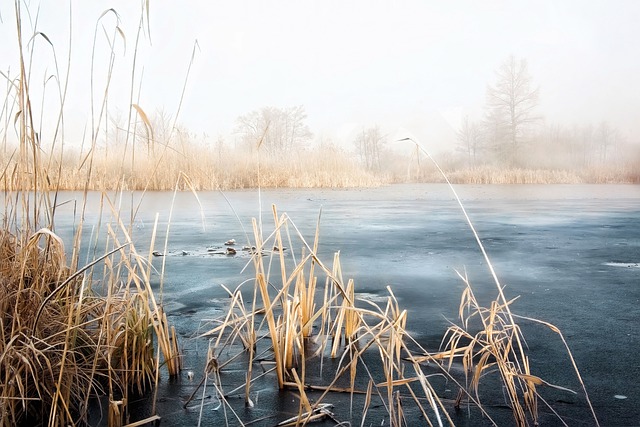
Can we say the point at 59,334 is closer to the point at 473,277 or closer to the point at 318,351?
Answer: the point at 318,351

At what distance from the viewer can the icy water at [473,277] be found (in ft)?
6.08

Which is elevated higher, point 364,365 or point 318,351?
point 364,365

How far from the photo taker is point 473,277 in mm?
3566

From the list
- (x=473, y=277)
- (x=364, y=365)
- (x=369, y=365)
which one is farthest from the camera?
(x=473, y=277)

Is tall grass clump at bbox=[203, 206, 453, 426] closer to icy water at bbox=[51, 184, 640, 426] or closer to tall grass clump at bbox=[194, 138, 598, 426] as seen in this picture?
tall grass clump at bbox=[194, 138, 598, 426]

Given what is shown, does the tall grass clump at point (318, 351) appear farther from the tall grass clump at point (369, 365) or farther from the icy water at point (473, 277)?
the icy water at point (473, 277)

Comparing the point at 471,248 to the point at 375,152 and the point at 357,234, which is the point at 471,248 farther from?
the point at 375,152

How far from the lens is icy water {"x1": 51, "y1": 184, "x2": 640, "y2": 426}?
1854 millimetres

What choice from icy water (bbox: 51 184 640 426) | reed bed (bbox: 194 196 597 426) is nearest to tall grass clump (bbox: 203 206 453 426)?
reed bed (bbox: 194 196 597 426)

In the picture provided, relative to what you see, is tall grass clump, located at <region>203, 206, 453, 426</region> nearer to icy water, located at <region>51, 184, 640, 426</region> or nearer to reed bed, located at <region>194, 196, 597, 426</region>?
reed bed, located at <region>194, 196, 597, 426</region>

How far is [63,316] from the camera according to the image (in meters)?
1.77

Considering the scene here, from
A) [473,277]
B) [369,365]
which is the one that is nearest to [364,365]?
[369,365]

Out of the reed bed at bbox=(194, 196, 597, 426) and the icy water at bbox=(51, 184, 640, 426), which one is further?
the icy water at bbox=(51, 184, 640, 426)

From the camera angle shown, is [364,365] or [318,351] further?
[318,351]
